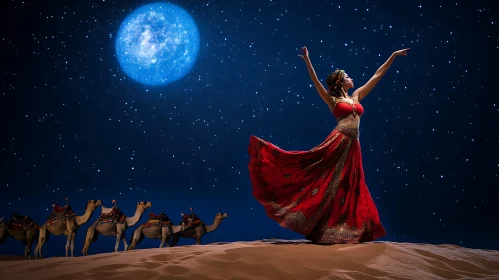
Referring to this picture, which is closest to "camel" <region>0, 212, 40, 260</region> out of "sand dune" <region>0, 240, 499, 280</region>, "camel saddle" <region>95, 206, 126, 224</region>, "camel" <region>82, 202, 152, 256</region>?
"camel" <region>82, 202, 152, 256</region>

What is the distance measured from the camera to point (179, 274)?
345cm

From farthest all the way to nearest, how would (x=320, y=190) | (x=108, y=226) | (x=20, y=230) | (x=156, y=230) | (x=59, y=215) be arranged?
(x=156, y=230), (x=108, y=226), (x=59, y=215), (x=20, y=230), (x=320, y=190)

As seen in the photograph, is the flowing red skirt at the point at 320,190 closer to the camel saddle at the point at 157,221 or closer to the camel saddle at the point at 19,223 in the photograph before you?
the camel saddle at the point at 157,221

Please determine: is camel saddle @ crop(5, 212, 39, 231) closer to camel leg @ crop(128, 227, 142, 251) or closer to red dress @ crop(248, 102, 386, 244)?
camel leg @ crop(128, 227, 142, 251)

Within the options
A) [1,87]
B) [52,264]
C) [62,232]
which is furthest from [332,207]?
[1,87]

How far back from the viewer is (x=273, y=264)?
3793mm

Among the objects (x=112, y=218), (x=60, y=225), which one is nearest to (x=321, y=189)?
(x=112, y=218)

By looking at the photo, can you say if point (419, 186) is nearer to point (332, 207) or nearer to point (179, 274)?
point (332, 207)

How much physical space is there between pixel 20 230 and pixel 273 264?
12.6 feet

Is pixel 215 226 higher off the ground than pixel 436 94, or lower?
lower

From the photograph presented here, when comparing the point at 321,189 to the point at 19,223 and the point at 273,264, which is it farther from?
the point at 19,223

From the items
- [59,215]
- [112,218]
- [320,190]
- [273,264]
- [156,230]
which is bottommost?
[273,264]

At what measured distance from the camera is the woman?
468 cm

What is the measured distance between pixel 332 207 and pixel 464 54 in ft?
16.7
